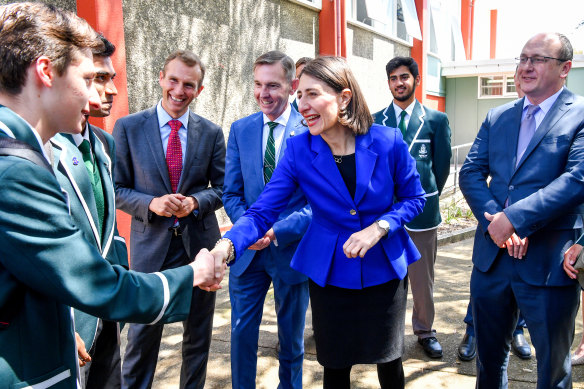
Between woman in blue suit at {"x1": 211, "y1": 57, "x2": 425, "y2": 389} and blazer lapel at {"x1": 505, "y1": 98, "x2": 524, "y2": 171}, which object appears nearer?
woman in blue suit at {"x1": 211, "y1": 57, "x2": 425, "y2": 389}

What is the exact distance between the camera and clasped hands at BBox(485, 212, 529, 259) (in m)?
2.87

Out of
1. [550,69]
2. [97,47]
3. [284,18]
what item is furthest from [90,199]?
[284,18]

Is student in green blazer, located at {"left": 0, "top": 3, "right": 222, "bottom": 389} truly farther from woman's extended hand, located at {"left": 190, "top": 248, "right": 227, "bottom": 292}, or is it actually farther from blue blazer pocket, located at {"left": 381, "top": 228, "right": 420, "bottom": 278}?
blue blazer pocket, located at {"left": 381, "top": 228, "right": 420, "bottom": 278}

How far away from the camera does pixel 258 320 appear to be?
11.2 feet

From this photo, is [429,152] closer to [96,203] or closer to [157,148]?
[157,148]

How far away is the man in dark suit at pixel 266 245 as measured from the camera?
333 centimetres

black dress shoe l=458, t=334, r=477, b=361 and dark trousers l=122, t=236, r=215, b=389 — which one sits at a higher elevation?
dark trousers l=122, t=236, r=215, b=389

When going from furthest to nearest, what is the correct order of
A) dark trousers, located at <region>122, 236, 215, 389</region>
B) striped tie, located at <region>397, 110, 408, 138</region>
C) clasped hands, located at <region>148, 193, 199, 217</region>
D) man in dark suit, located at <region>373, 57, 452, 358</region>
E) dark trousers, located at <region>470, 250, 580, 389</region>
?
striped tie, located at <region>397, 110, 408, 138</region>, man in dark suit, located at <region>373, 57, 452, 358</region>, dark trousers, located at <region>122, 236, 215, 389</region>, clasped hands, located at <region>148, 193, 199, 217</region>, dark trousers, located at <region>470, 250, 580, 389</region>

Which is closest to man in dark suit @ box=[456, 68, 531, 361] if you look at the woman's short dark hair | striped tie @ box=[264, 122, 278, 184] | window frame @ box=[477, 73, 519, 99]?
striped tie @ box=[264, 122, 278, 184]

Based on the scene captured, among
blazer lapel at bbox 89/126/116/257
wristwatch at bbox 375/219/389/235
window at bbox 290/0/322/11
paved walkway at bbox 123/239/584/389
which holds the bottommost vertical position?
paved walkway at bbox 123/239/584/389

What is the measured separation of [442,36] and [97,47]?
19.5m

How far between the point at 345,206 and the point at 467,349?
7.40 ft

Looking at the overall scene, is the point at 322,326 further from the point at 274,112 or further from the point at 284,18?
the point at 284,18

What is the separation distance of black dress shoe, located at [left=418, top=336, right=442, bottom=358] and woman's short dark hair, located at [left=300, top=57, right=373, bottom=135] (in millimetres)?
2324
